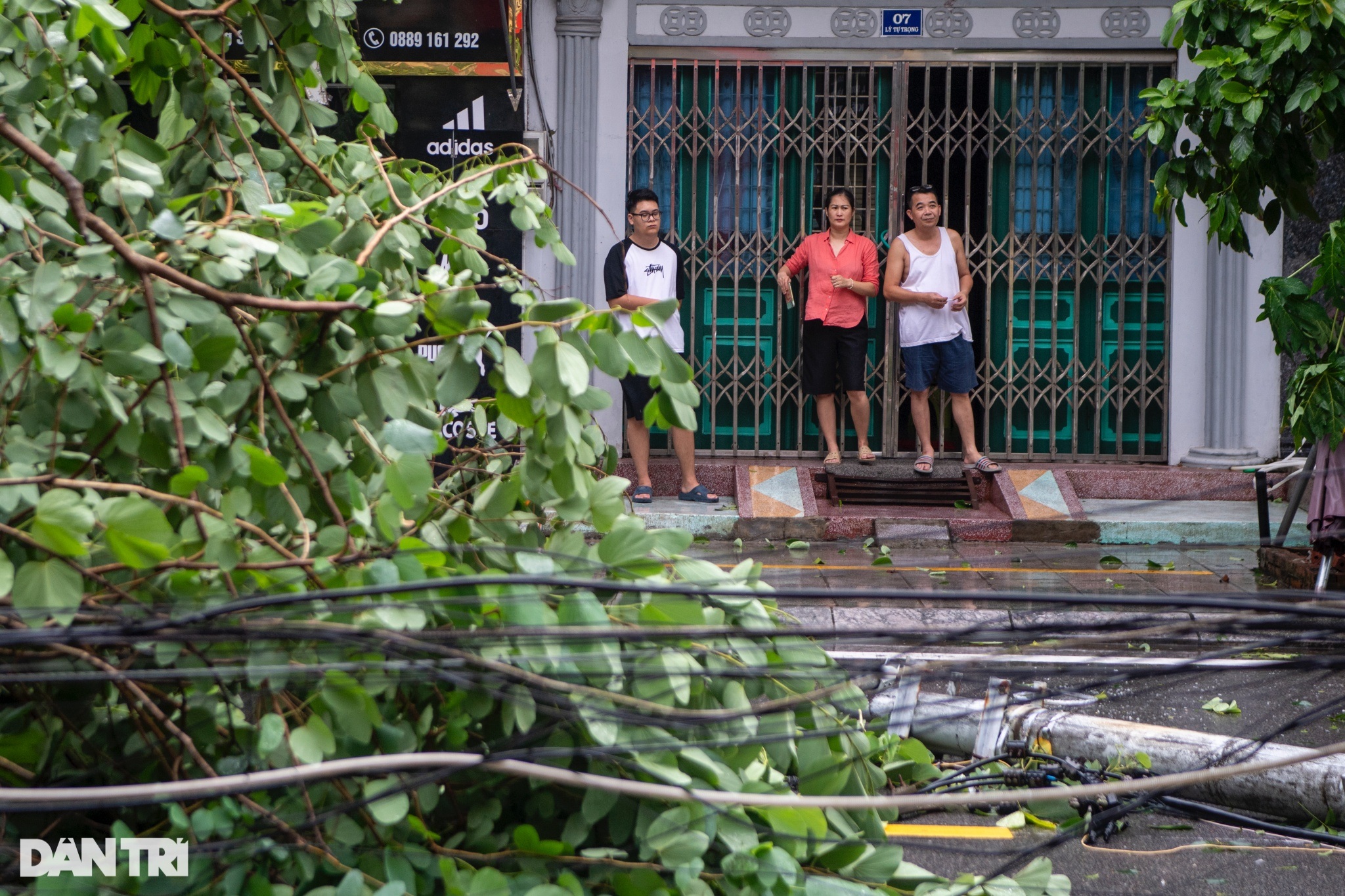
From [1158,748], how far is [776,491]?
16.4 feet

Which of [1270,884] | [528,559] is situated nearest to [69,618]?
[528,559]

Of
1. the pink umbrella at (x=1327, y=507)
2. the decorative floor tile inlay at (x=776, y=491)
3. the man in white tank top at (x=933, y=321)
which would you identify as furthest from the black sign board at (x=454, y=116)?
the pink umbrella at (x=1327, y=507)

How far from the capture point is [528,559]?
6.50 ft

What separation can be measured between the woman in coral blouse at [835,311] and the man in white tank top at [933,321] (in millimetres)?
243

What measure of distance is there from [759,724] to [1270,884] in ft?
6.84

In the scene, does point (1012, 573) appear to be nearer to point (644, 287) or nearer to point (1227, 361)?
point (644, 287)

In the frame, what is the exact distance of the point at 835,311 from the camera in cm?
901

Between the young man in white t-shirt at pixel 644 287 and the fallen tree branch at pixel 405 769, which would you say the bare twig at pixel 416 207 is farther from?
the young man in white t-shirt at pixel 644 287

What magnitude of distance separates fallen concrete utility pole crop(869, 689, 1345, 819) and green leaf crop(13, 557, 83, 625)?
2.40 meters

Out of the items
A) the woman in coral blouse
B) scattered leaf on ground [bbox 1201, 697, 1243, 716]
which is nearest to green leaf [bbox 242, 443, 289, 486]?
scattered leaf on ground [bbox 1201, 697, 1243, 716]

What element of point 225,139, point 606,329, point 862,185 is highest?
point 862,185

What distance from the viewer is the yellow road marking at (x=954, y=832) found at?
360 centimetres

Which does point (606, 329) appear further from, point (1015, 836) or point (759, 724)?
point (1015, 836)

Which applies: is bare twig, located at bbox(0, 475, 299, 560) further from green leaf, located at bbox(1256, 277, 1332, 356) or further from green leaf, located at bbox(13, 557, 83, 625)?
green leaf, located at bbox(1256, 277, 1332, 356)
